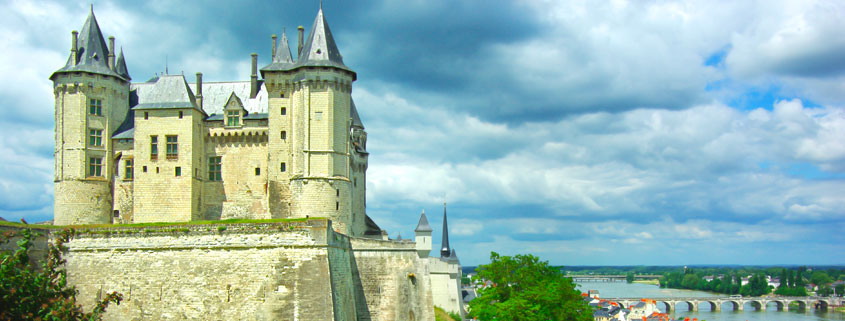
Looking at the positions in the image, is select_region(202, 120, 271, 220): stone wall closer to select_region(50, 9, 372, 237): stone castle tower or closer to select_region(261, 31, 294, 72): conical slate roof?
select_region(50, 9, 372, 237): stone castle tower

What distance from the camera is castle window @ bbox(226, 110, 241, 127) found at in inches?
1640

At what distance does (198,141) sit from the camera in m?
41.6

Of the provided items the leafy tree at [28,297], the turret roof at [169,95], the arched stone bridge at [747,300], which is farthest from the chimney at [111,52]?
the arched stone bridge at [747,300]

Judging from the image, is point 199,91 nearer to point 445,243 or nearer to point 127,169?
point 127,169

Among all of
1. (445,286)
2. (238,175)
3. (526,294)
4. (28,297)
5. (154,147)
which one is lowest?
(445,286)

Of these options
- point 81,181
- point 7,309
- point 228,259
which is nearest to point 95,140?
point 81,181

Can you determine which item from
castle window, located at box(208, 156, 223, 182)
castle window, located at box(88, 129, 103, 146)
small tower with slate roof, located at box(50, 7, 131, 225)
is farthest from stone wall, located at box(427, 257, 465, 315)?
castle window, located at box(88, 129, 103, 146)

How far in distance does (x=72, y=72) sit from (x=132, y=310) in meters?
17.1

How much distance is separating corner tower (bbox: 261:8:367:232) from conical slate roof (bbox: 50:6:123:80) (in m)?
10.2

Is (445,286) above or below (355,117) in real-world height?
below

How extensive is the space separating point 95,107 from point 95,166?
3.59 m

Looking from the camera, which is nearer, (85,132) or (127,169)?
(85,132)

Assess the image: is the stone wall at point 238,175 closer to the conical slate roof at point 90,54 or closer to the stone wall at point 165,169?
the stone wall at point 165,169

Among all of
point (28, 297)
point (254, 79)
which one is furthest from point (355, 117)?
point (28, 297)
